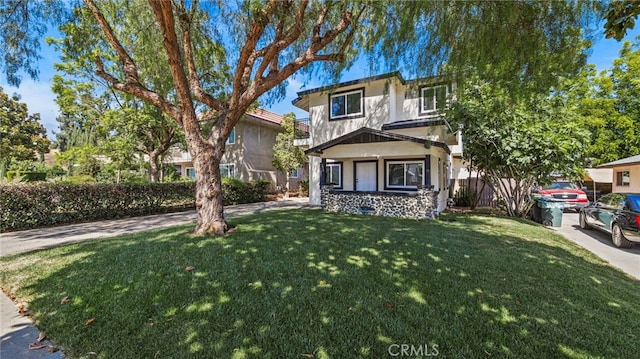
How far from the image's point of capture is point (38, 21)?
6.62 metres

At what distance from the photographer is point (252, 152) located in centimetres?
2111

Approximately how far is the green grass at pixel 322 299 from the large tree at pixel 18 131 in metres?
29.9

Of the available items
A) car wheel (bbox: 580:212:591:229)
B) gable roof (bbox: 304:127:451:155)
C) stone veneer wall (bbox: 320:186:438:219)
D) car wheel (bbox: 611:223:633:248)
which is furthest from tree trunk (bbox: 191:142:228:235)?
car wheel (bbox: 580:212:591:229)

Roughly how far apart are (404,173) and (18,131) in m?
38.7

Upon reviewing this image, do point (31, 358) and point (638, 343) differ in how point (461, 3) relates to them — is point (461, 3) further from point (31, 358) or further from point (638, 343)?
point (31, 358)

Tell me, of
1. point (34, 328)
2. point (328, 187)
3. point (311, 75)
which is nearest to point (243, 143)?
A: point (328, 187)

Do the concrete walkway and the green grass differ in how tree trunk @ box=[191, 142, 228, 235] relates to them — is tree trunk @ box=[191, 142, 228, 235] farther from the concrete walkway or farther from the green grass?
the concrete walkway

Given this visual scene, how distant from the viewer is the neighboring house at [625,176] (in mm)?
15533

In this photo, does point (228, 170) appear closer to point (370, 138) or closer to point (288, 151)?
point (288, 151)

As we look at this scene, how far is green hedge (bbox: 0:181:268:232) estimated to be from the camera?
877 centimetres

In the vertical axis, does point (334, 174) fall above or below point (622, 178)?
above

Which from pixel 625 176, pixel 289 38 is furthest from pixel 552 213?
pixel 625 176

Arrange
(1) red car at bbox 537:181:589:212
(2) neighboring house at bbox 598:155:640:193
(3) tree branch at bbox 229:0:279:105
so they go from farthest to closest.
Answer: (2) neighboring house at bbox 598:155:640:193, (1) red car at bbox 537:181:589:212, (3) tree branch at bbox 229:0:279:105

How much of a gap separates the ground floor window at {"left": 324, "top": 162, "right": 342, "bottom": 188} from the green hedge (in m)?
7.32
